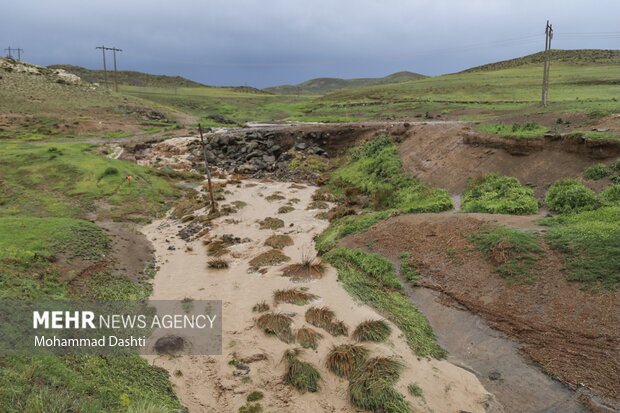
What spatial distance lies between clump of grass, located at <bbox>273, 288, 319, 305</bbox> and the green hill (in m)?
158

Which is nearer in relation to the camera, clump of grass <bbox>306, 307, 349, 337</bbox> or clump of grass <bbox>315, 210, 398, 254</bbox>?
clump of grass <bbox>306, 307, 349, 337</bbox>

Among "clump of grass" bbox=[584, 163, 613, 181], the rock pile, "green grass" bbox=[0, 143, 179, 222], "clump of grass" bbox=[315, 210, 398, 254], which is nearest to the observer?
"clump of grass" bbox=[584, 163, 613, 181]

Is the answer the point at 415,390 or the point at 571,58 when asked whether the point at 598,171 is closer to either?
the point at 415,390

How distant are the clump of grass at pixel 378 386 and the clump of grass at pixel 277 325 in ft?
10.8

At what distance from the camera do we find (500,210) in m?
21.6

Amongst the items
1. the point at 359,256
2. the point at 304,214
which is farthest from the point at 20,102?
the point at 359,256

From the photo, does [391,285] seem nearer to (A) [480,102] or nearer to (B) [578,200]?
(B) [578,200]

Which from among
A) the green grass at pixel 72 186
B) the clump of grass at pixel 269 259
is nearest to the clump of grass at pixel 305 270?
the clump of grass at pixel 269 259

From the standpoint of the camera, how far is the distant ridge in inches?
4319

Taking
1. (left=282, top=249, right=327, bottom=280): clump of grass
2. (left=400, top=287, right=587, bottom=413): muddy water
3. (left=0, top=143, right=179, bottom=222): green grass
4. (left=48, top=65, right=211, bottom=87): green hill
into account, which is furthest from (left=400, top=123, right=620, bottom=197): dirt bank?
(left=48, top=65, right=211, bottom=87): green hill

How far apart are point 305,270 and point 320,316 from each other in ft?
14.7

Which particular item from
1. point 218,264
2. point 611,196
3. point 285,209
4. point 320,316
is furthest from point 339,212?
point 611,196

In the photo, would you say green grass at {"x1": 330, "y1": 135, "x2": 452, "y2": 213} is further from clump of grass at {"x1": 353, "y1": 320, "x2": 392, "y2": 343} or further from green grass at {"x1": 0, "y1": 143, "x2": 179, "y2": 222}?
green grass at {"x1": 0, "y1": 143, "x2": 179, "y2": 222}

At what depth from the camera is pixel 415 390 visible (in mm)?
11883
